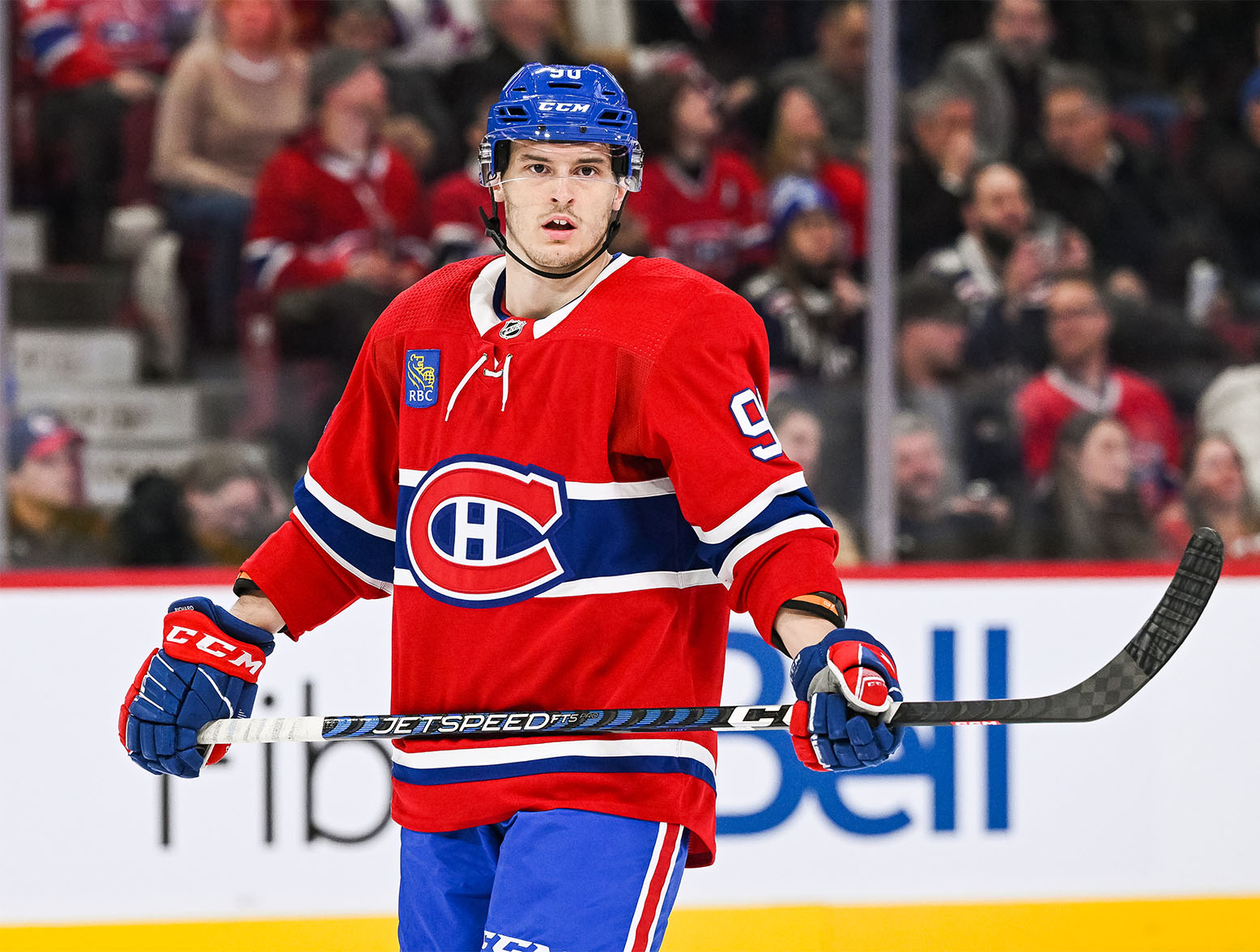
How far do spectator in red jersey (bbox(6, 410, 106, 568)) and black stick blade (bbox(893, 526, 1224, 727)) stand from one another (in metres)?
2.35

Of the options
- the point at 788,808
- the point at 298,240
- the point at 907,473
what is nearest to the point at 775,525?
the point at 788,808

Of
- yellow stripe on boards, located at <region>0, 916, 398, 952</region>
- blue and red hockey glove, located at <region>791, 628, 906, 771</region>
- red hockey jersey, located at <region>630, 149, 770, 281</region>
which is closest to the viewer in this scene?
blue and red hockey glove, located at <region>791, 628, 906, 771</region>

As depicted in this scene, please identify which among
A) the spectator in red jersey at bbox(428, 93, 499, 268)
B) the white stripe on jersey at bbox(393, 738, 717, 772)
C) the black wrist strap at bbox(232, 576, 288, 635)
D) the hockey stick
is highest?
the spectator in red jersey at bbox(428, 93, 499, 268)

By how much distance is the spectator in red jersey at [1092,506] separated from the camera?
4.00m

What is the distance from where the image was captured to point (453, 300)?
182 centimetres

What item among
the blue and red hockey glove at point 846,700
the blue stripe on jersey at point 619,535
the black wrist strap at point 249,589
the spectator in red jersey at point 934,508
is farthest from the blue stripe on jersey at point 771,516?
the spectator in red jersey at point 934,508

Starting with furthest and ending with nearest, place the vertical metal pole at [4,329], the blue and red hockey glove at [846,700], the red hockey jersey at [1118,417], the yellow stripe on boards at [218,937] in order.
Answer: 1. the red hockey jersey at [1118,417]
2. the vertical metal pole at [4,329]
3. the yellow stripe on boards at [218,937]
4. the blue and red hockey glove at [846,700]

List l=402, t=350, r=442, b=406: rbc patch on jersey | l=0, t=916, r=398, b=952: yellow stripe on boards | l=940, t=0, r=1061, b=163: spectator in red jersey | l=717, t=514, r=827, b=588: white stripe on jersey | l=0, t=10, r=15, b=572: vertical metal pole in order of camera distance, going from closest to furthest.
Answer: l=717, t=514, r=827, b=588: white stripe on jersey < l=402, t=350, r=442, b=406: rbc patch on jersey < l=0, t=916, r=398, b=952: yellow stripe on boards < l=0, t=10, r=15, b=572: vertical metal pole < l=940, t=0, r=1061, b=163: spectator in red jersey

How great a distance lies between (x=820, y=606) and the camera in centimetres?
164

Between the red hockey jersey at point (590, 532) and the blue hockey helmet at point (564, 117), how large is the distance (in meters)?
0.14

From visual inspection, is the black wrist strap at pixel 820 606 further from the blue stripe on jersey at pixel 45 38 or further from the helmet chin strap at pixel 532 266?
the blue stripe on jersey at pixel 45 38

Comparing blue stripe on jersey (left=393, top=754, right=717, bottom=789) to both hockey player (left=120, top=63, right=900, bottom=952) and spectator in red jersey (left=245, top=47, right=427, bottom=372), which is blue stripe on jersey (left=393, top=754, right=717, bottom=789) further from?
spectator in red jersey (left=245, top=47, right=427, bottom=372)

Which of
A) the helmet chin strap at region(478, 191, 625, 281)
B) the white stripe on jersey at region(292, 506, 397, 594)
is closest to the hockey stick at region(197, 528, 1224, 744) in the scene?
the white stripe on jersey at region(292, 506, 397, 594)

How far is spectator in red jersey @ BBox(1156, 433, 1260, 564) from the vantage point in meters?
3.96
